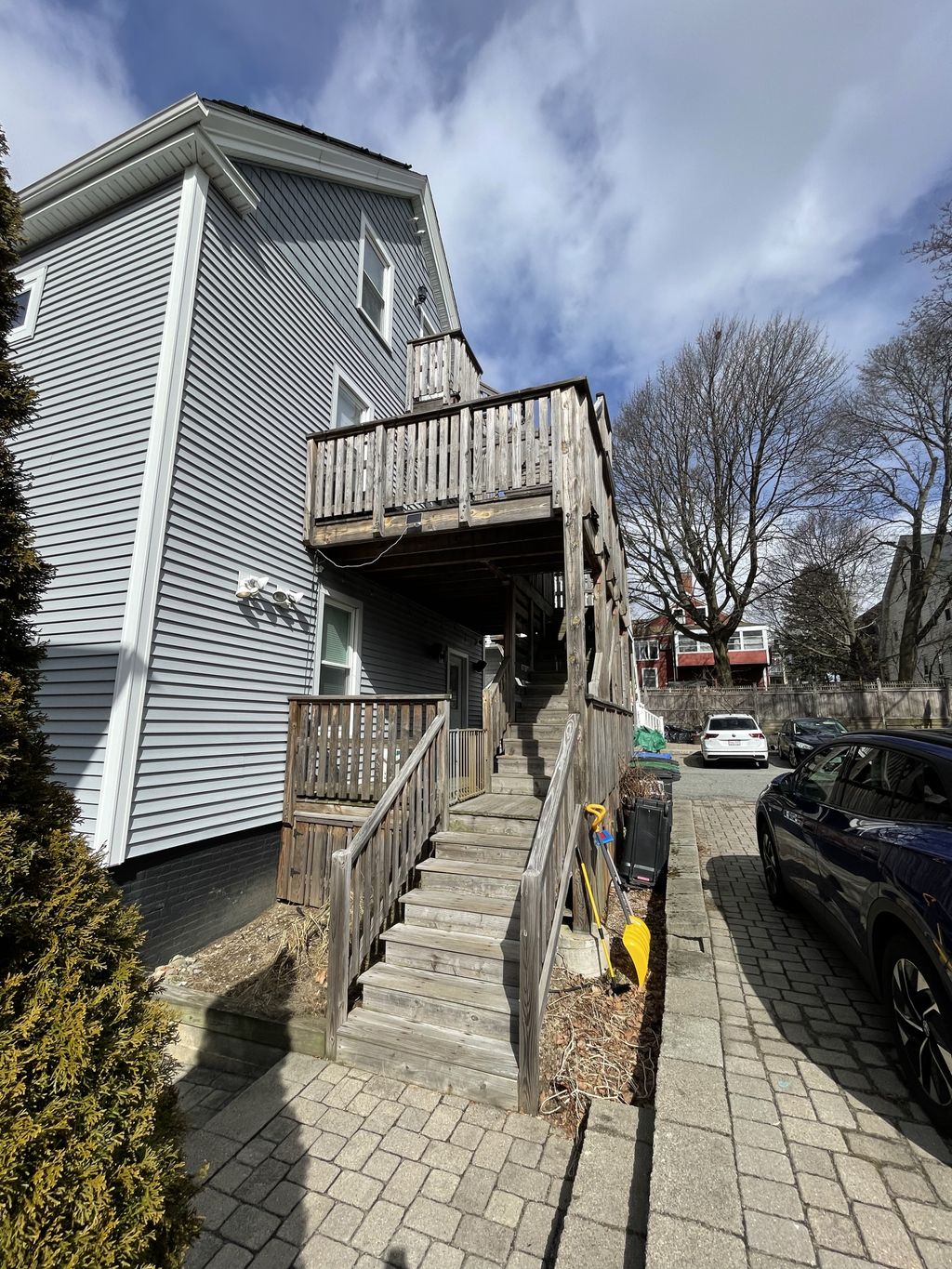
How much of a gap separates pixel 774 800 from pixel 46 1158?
539 cm

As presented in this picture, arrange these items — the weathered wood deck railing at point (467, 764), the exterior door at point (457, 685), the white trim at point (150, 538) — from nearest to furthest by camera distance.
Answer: the white trim at point (150, 538) → the weathered wood deck railing at point (467, 764) → the exterior door at point (457, 685)

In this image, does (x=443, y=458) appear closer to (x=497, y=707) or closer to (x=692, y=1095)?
(x=497, y=707)

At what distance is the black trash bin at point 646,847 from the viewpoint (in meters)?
5.82

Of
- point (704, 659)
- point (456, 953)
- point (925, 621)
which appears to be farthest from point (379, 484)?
point (925, 621)

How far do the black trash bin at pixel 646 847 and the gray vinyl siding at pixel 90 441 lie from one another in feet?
17.0

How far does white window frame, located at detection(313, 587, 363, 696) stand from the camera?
681cm

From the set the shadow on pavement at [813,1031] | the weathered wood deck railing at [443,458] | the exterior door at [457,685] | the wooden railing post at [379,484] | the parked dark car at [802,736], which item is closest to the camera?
the shadow on pavement at [813,1031]

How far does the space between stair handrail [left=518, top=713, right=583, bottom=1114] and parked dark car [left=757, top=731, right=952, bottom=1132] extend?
69.4 inches

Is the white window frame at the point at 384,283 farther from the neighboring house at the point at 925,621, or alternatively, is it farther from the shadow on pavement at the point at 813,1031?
the neighboring house at the point at 925,621

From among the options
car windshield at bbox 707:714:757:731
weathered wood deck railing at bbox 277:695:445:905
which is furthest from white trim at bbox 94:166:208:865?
car windshield at bbox 707:714:757:731

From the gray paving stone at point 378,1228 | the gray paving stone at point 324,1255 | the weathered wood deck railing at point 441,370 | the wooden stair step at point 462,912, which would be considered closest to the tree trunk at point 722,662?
the weathered wood deck railing at point 441,370

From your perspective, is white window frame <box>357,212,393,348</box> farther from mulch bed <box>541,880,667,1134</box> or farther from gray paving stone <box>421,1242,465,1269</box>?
gray paving stone <box>421,1242,465,1269</box>

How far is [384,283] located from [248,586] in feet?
22.8

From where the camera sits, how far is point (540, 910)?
307cm
